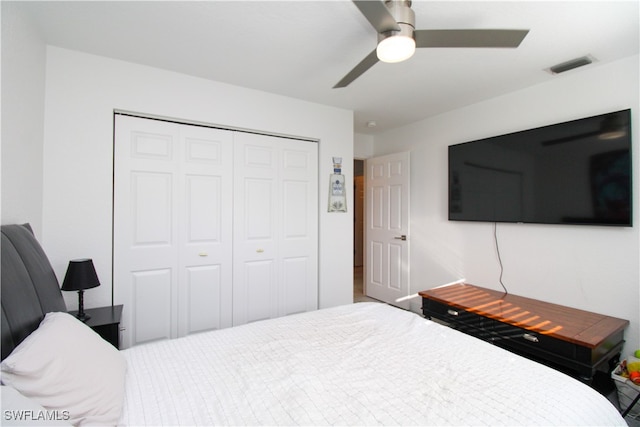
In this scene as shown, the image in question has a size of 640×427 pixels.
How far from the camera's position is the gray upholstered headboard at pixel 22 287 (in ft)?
3.55

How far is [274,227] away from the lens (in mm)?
3146

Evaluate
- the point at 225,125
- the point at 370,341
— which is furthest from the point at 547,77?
the point at 225,125

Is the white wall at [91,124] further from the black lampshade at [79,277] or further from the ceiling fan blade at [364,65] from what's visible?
the ceiling fan blade at [364,65]

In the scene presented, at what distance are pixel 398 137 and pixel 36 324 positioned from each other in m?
4.07

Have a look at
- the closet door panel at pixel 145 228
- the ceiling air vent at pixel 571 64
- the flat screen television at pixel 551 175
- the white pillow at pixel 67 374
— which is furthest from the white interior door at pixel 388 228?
the white pillow at pixel 67 374

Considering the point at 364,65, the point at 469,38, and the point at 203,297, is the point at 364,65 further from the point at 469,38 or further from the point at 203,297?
the point at 203,297

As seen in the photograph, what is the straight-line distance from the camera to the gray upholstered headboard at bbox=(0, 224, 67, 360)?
108 centimetres

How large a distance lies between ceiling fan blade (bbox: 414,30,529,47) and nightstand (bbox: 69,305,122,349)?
252cm

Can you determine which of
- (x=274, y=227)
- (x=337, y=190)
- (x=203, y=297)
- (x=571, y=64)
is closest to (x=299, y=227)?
(x=274, y=227)

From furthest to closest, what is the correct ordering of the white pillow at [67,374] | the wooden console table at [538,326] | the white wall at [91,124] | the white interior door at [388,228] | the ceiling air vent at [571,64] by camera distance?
1. the white interior door at [388,228]
2. the ceiling air vent at [571,64]
3. the white wall at [91,124]
4. the wooden console table at [538,326]
5. the white pillow at [67,374]

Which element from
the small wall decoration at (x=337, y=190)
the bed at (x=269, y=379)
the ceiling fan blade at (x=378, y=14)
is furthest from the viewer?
the small wall decoration at (x=337, y=190)

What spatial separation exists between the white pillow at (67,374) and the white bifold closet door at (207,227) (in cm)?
139

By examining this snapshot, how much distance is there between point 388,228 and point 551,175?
2.02 meters

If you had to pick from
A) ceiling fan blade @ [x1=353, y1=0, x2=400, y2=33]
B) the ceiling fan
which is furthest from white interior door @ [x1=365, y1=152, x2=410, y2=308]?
ceiling fan blade @ [x1=353, y1=0, x2=400, y2=33]
